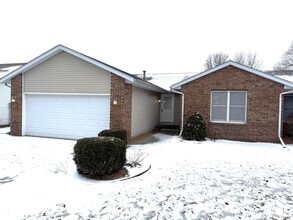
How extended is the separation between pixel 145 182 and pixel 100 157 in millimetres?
1224

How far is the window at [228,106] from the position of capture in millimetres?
10859

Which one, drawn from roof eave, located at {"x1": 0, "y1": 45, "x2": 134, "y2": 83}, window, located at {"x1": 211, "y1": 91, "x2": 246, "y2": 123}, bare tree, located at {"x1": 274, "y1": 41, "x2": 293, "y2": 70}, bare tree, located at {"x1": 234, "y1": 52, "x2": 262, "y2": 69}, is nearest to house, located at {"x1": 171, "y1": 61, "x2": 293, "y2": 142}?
window, located at {"x1": 211, "y1": 91, "x2": 246, "y2": 123}

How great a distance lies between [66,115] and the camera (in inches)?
437

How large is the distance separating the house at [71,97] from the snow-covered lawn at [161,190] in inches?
131

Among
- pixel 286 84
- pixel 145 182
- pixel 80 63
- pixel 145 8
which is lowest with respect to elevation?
pixel 145 182

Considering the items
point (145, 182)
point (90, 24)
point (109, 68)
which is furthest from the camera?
point (90, 24)

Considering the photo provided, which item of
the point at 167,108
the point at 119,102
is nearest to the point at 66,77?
the point at 119,102

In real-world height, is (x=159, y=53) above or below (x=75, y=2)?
above

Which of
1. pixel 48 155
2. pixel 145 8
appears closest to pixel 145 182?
pixel 48 155

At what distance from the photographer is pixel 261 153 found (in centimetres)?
827

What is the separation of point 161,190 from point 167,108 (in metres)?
12.1

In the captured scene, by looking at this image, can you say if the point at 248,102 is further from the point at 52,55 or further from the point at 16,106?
the point at 16,106

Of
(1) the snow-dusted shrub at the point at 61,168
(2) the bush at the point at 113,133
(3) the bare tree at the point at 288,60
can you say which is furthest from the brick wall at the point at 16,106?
(3) the bare tree at the point at 288,60

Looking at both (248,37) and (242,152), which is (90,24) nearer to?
(242,152)
